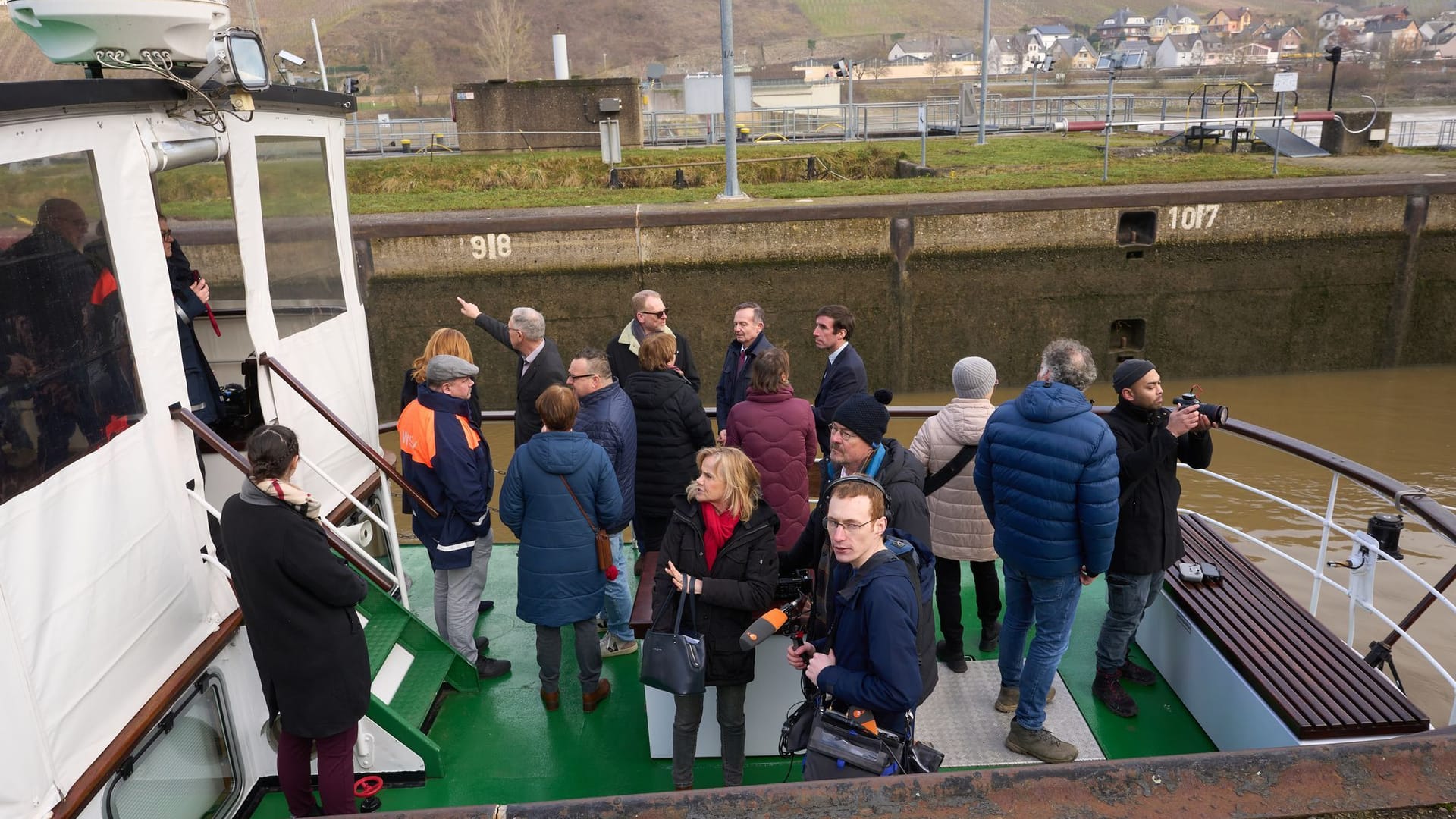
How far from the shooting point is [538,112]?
21.5m

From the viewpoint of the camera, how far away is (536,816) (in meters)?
1.99

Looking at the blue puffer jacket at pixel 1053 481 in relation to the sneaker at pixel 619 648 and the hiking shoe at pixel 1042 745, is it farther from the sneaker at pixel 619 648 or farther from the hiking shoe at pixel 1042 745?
the sneaker at pixel 619 648

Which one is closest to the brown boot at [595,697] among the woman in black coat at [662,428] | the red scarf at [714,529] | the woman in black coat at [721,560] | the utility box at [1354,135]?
the woman in black coat at [662,428]

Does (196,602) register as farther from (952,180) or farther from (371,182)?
(371,182)

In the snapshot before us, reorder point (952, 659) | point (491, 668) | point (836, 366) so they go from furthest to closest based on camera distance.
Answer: point (836, 366) < point (491, 668) < point (952, 659)

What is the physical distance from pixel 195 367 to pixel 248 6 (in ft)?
5.35

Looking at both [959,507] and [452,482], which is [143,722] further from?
[959,507]

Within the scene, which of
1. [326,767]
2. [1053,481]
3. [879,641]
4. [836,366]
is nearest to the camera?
[879,641]

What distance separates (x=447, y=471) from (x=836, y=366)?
206cm

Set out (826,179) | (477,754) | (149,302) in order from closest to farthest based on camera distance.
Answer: (149,302) → (477,754) → (826,179)

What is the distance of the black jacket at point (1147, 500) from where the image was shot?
398 cm

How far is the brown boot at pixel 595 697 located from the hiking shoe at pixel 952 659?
160cm

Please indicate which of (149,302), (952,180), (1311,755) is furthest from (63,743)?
(952,180)

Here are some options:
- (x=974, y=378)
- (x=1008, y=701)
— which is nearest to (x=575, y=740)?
(x=1008, y=701)
